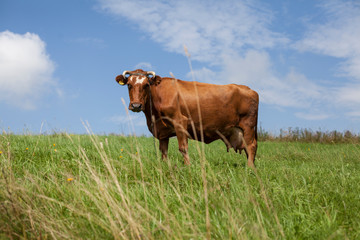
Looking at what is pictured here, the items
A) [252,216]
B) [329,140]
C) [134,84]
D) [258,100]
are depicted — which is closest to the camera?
[252,216]

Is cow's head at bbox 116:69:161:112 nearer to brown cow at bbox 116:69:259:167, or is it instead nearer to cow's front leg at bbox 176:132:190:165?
brown cow at bbox 116:69:259:167

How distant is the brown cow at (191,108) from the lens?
6.60 meters

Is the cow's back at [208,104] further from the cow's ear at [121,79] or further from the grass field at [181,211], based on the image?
the grass field at [181,211]

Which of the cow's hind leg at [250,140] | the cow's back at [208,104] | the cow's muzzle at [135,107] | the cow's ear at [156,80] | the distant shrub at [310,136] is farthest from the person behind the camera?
the distant shrub at [310,136]

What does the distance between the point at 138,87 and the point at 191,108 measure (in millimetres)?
1227

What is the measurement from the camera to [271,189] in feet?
15.0

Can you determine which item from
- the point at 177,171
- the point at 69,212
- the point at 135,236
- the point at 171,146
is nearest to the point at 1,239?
the point at 69,212

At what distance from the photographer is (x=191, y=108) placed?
6965 millimetres

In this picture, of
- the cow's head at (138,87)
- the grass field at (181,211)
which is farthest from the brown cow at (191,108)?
the grass field at (181,211)

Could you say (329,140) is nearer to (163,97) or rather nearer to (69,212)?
(163,97)

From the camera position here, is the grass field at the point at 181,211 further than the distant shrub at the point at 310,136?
No

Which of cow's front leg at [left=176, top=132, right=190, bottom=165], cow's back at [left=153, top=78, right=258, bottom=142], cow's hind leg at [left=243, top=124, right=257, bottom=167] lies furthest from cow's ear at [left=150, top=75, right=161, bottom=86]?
cow's hind leg at [left=243, top=124, right=257, bottom=167]

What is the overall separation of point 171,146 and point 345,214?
740cm

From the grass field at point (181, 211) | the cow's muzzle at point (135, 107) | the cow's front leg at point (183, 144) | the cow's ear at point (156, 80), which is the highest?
the cow's ear at point (156, 80)
